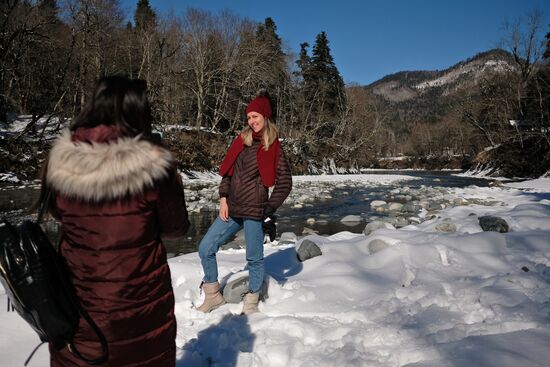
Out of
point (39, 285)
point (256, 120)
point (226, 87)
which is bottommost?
point (39, 285)

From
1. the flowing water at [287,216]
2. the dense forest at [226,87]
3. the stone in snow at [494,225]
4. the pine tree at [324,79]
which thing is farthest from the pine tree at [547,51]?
the stone in snow at [494,225]

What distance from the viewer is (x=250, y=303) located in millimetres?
3018

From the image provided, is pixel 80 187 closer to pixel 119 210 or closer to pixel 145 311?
pixel 119 210

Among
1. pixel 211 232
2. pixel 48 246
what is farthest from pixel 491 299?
pixel 48 246

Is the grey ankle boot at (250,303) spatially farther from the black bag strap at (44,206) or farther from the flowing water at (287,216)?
the flowing water at (287,216)

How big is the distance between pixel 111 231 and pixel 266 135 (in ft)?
5.97

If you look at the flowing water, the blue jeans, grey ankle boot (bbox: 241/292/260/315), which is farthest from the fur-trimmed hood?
the flowing water

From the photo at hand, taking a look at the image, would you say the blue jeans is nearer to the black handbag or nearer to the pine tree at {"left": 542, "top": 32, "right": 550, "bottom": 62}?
the black handbag

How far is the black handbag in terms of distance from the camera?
4.16 feet

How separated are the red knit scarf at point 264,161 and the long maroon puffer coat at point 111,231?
→ 1544 millimetres

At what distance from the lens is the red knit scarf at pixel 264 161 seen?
2973 mm

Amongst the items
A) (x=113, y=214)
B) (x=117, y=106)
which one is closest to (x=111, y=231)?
(x=113, y=214)

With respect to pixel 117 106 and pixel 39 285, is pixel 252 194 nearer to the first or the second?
pixel 117 106

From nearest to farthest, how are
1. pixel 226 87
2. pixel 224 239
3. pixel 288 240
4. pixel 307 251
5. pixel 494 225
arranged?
pixel 224 239
pixel 307 251
pixel 494 225
pixel 288 240
pixel 226 87
